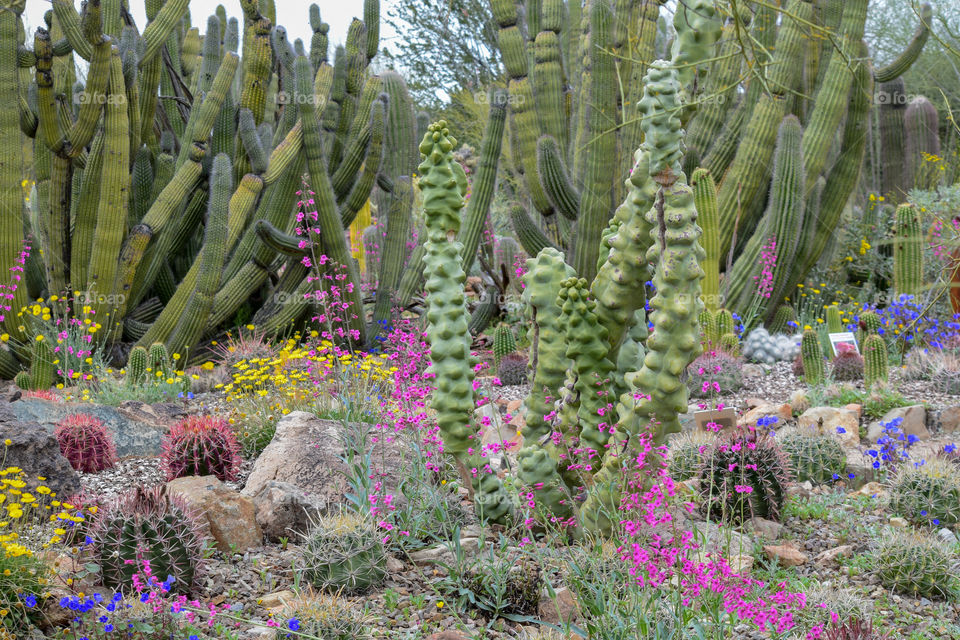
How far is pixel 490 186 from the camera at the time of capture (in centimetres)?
751

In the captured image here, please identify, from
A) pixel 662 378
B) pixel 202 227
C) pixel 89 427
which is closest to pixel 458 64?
pixel 202 227

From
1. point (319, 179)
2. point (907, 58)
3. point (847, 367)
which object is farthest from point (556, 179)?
point (907, 58)

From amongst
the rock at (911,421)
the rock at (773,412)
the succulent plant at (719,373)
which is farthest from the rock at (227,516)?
the rock at (911,421)

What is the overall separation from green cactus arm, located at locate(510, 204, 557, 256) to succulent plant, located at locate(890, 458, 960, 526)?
4321mm

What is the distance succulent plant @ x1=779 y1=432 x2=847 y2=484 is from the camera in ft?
14.1

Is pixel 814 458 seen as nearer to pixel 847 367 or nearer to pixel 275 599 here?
pixel 847 367

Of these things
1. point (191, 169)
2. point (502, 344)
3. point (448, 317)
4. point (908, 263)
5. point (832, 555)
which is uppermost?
point (191, 169)

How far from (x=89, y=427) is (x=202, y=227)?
4.33 meters

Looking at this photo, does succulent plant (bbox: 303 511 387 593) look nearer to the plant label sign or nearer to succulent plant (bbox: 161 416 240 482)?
succulent plant (bbox: 161 416 240 482)

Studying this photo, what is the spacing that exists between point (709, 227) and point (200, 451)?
453 cm

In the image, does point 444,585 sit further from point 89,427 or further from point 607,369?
point 89,427

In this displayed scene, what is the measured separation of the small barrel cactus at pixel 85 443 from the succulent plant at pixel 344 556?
185 cm

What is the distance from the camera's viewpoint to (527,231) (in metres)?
7.78

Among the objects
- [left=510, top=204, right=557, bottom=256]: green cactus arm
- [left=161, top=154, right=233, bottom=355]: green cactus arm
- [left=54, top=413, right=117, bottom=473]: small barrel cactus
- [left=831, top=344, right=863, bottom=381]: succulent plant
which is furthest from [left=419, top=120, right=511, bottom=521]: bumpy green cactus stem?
[left=510, top=204, right=557, bottom=256]: green cactus arm
